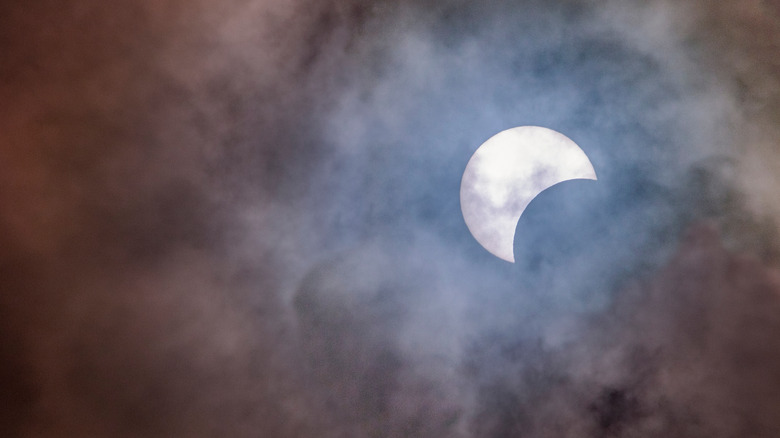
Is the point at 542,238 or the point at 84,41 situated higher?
the point at 84,41

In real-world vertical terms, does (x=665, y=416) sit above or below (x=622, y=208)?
below

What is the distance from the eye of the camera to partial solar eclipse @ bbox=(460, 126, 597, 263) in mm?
4461

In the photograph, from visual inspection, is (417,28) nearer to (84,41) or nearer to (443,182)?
(443,182)

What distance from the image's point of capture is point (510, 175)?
447 cm

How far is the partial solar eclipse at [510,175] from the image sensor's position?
4461 mm

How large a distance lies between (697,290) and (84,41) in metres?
5.82

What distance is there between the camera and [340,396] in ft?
15.4

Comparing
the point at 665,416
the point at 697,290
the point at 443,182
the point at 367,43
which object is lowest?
the point at 665,416

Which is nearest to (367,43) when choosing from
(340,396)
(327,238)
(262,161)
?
(262,161)

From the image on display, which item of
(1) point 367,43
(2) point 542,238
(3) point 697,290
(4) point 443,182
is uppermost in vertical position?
(1) point 367,43

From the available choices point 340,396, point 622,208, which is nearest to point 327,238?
point 340,396

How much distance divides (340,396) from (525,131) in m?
2.90

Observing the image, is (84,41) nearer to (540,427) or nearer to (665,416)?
(540,427)

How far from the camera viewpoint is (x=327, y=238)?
467 cm
